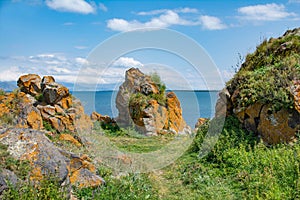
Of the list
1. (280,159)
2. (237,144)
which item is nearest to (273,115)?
(237,144)

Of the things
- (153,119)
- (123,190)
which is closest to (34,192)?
(123,190)

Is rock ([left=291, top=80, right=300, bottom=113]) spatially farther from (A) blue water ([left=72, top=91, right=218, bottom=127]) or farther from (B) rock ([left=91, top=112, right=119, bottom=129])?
(B) rock ([left=91, top=112, right=119, bottom=129])

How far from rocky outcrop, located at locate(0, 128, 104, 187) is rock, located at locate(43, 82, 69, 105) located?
26.1 ft

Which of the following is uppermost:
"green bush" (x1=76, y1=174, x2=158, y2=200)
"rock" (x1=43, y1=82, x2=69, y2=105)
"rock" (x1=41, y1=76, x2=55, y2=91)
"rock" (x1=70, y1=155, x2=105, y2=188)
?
"rock" (x1=41, y1=76, x2=55, y2=91)

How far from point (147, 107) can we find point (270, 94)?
8714 mm

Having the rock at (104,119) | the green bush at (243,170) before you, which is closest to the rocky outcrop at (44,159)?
the green bush at (243,170)

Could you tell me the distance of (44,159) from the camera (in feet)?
21.4

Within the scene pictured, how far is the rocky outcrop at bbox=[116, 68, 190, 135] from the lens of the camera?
18000 millimetres

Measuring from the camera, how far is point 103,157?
10.3m

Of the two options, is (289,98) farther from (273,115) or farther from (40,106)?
(40,106)

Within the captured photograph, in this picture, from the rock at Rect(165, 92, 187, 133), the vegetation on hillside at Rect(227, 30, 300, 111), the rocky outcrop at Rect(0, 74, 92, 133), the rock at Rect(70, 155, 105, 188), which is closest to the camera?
the rock at Rect(70, 155, 105, 188)

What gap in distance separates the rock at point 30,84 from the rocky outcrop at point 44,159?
355 inches

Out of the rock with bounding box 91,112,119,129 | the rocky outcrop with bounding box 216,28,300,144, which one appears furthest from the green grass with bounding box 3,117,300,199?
the rock with bounding box 91,112,119,129

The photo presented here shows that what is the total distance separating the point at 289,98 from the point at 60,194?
751 cm
